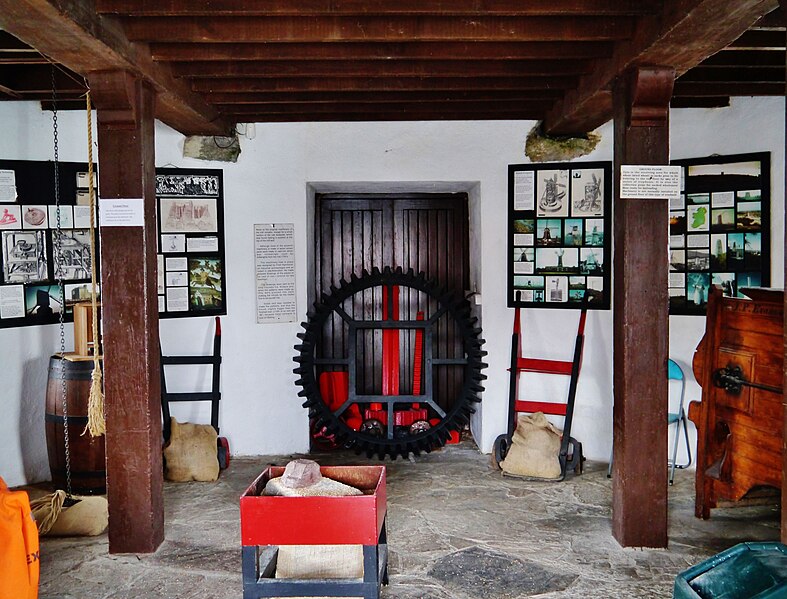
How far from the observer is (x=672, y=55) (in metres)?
2.91

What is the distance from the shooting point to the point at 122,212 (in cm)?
314

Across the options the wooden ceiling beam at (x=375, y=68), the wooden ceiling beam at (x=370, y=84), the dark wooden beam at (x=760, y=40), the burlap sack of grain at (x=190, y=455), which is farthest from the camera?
the burlap sack of grain at (x=190, y=455)

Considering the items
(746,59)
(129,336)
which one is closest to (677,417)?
(746,59)

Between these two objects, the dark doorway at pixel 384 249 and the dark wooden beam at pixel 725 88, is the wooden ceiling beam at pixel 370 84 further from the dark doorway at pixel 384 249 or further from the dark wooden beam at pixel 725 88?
the dark doorway at pixel 384 249

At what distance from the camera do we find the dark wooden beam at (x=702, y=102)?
4348 millimetres

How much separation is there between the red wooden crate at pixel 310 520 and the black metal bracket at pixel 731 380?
2083mm

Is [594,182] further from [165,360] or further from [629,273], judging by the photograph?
[165,360]

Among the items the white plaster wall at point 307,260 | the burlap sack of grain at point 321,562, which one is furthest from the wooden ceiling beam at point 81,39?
the burlap sack of grain at point 321,562

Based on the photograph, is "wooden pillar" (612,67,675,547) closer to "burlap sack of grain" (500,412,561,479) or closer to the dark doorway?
"burlap sack of grain" (500,412,561,479)

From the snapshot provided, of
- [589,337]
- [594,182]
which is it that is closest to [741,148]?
[594,182]

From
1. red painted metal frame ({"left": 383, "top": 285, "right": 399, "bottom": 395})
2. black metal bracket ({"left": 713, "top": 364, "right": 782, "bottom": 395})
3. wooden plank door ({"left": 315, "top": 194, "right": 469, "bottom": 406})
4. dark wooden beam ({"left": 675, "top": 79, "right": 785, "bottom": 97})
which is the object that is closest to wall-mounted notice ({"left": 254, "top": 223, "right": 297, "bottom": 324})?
wooden plank door ({"left": 315, "top": 194, "right": 469, "bottom": 406})

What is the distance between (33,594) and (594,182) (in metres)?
4.06

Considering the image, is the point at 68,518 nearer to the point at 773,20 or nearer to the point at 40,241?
the point at 40,241

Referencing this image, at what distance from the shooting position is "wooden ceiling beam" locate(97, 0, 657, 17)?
270 cm
